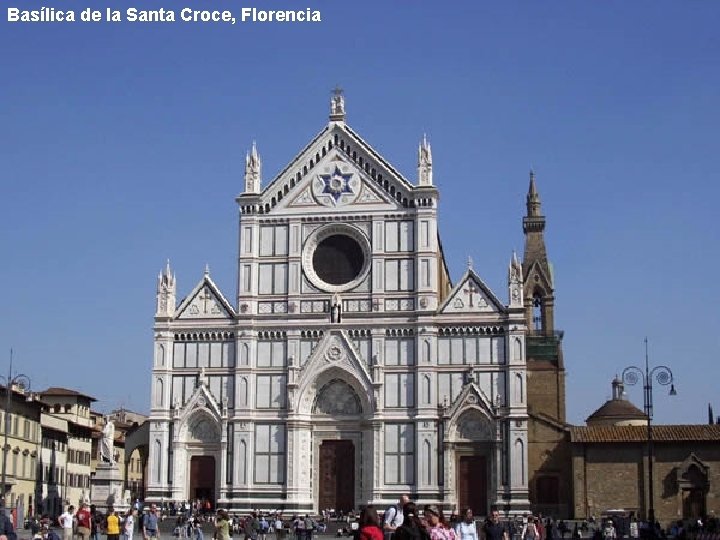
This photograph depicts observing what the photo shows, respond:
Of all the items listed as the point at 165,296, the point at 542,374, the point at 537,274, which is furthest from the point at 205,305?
the point at 537,274

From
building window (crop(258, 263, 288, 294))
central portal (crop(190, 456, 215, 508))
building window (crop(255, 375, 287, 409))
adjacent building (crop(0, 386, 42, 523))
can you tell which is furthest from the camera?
adjacent building (crop(0, 386, 42, 523))

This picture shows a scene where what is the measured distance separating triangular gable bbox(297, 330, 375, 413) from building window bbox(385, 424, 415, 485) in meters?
1.91

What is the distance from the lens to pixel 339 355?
179 feet

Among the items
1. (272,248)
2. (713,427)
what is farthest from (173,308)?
(713,427)

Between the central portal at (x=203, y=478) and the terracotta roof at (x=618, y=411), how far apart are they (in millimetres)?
29378

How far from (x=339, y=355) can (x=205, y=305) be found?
7.24m

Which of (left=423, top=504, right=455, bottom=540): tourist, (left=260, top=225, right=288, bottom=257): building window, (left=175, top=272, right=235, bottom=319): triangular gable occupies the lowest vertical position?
(left=423, top=504, right=455, bottom=540): tourist

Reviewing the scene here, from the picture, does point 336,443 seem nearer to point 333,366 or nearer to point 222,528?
point 333,366

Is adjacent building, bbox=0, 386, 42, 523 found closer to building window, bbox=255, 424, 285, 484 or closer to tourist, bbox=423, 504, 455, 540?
building window, bbox=255, 424, 285, 484

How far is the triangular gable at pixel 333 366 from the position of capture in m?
54.4

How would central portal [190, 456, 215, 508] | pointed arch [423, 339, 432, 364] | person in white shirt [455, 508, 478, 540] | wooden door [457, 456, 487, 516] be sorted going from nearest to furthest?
person in white shirt [455, 508, 478, 540] < wooden door [457, 456, 487, 516] < pointed arch [423, 339, 432, 364] < central portal [190, 456, 215, 508]

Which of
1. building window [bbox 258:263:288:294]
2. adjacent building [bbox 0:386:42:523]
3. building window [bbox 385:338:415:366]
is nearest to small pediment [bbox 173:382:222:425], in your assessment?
building window [bbox 258:263:288:294]

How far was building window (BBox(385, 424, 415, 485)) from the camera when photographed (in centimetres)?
5325

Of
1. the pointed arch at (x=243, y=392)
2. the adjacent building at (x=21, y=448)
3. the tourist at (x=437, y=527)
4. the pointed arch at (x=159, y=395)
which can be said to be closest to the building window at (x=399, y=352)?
the pointed arch at (x=243, y=392)
